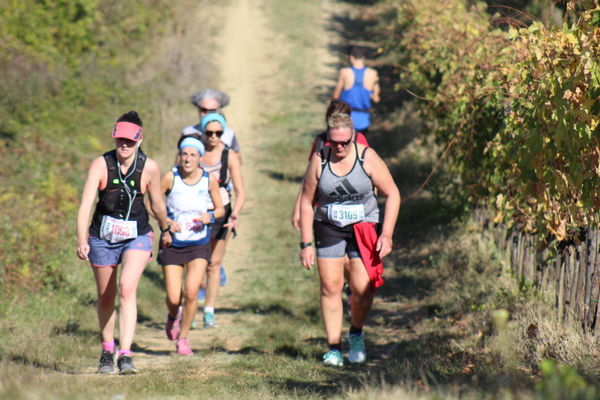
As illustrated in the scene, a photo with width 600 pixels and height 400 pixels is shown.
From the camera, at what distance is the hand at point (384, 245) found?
663 centimetres

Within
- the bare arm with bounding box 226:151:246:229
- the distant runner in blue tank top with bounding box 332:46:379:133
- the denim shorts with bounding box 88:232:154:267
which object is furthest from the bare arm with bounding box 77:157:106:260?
the distant runner in blue tank top with bounding box 332:46:379:133

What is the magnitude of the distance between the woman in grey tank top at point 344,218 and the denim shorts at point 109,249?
4.37ft

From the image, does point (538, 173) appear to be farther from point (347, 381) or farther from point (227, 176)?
point (227, 176)

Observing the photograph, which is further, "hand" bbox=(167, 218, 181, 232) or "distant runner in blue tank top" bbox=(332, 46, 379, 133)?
"distant runner in blue tank top" bbox=(332, 46, 379, 133)

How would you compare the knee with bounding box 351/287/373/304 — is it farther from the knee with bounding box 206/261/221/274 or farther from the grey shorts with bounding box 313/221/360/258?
the knee with bounding box 206/261/221/274

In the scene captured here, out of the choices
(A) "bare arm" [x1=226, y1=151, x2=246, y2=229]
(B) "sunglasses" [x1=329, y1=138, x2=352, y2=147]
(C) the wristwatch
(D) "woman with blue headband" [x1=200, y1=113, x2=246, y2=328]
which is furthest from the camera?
(A) "bare arm" [x1=226, y1=151, x2=246, y2=229]

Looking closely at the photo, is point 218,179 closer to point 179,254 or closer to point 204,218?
point 204,218

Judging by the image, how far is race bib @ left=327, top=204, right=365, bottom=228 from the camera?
6652 millimetres

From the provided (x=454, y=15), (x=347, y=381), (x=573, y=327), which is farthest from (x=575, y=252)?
(x=454, y=15)

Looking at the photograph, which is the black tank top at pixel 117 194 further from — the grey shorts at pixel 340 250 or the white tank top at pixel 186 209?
the grey shorts at pixel 340 250

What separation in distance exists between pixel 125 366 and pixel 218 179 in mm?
2609

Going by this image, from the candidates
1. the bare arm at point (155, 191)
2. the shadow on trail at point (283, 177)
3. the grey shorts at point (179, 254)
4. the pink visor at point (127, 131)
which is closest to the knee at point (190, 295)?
the grey shorts at point (179, 254)

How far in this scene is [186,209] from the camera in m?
7.39

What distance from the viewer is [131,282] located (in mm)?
6430
